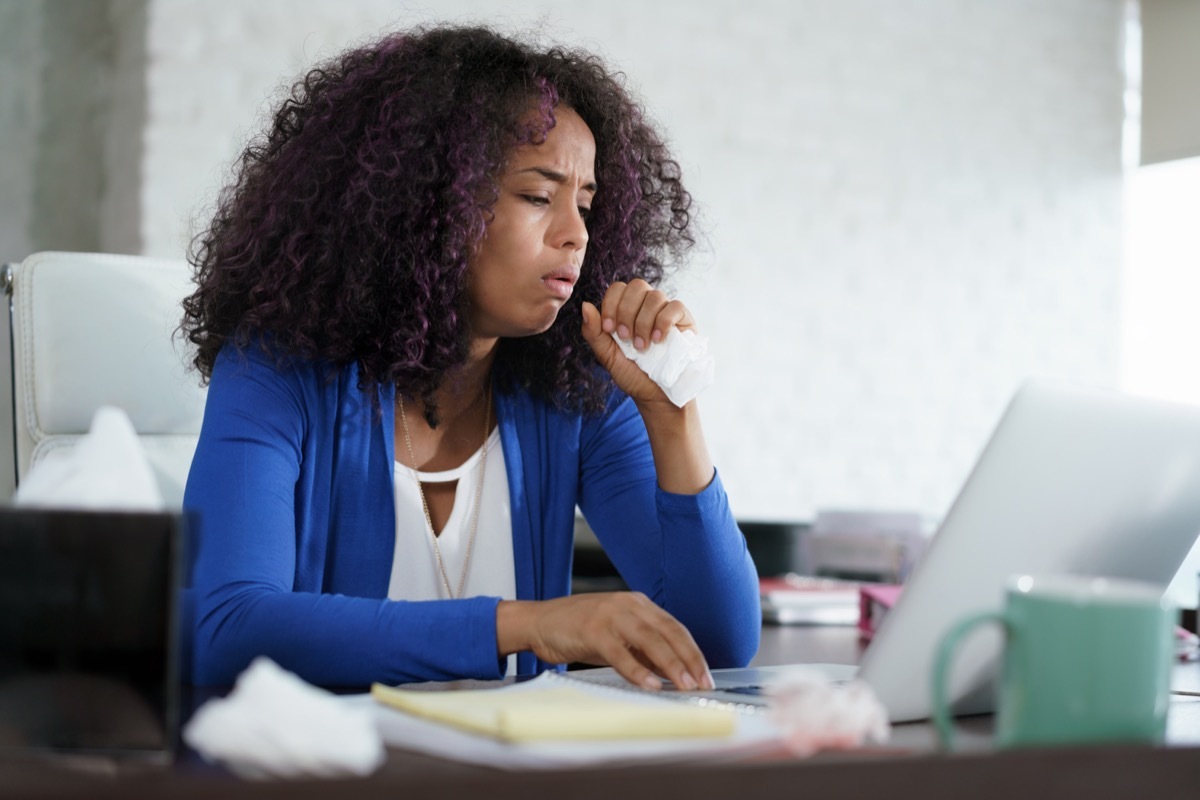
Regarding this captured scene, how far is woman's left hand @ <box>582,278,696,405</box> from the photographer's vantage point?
127 centimetres

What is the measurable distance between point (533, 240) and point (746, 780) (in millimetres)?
978

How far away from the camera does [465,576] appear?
1.44m

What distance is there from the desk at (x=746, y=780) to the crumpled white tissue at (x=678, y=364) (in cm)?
72

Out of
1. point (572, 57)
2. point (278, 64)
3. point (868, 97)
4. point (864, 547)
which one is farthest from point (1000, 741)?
point (868, 97)

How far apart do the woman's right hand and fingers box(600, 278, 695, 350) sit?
418 millimetres

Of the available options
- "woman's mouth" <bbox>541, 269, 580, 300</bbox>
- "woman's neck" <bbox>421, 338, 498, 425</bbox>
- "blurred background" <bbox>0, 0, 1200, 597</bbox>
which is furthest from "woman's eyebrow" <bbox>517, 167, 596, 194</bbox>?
"blurred background" <bbox>0, 0, 1200, 597</bbox>

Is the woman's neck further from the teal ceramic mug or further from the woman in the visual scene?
the teal ceramic mug

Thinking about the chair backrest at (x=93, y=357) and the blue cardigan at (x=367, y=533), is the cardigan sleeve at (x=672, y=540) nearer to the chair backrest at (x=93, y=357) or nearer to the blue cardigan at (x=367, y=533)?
the blue cardigan at (x=367, y=533)

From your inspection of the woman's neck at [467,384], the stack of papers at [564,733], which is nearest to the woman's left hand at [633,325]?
the woman's neck at [467,384]

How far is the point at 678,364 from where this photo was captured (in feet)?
4.17

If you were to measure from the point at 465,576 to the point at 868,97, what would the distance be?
3051 millimetres

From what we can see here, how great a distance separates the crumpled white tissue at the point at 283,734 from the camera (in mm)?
517

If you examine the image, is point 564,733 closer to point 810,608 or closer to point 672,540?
point 672,540

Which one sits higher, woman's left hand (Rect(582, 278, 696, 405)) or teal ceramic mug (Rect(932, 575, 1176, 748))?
woman's left hand (Rect(582, 278, 696, 405))
